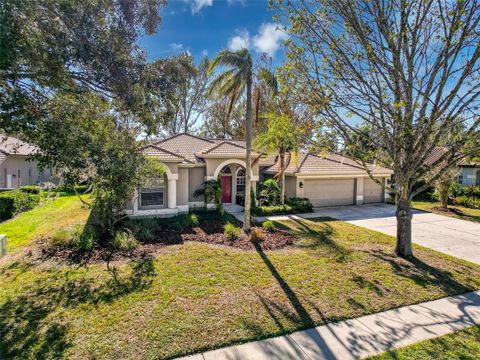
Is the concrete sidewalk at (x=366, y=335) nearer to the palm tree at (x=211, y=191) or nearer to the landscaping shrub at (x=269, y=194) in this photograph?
the palm tree at (x=211, y=191)

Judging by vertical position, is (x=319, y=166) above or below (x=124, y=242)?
above

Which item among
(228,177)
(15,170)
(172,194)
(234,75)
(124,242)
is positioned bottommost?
(124,242)

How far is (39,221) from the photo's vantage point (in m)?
14.5

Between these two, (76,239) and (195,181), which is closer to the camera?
(76,239)

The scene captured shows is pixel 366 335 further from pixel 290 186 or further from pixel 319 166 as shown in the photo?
pixel 319 166

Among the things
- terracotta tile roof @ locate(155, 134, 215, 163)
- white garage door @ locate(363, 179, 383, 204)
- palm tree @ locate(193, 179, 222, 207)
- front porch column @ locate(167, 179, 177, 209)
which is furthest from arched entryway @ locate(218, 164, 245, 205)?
white garage door @ locate(363, 179, 383, 204)

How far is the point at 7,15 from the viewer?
5355 millimetres

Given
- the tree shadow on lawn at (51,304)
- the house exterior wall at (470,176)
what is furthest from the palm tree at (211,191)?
the house exterior wall at (470,176)

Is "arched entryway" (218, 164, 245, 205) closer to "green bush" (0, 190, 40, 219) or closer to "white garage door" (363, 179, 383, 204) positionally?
"white garage door" (363, 179, 383, 204)

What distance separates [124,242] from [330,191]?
15.4 m

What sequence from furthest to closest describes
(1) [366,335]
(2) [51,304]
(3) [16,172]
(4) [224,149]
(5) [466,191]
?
(3) [16,172] → (5) [466,191] → (4) [224,149] → (2) [51,304] → (1) [366,335]

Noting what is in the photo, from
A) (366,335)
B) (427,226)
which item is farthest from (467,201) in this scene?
(366,335)

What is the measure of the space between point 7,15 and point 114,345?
6.84 metres

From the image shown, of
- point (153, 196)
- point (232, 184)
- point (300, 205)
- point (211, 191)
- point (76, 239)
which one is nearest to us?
point (76, 239)
